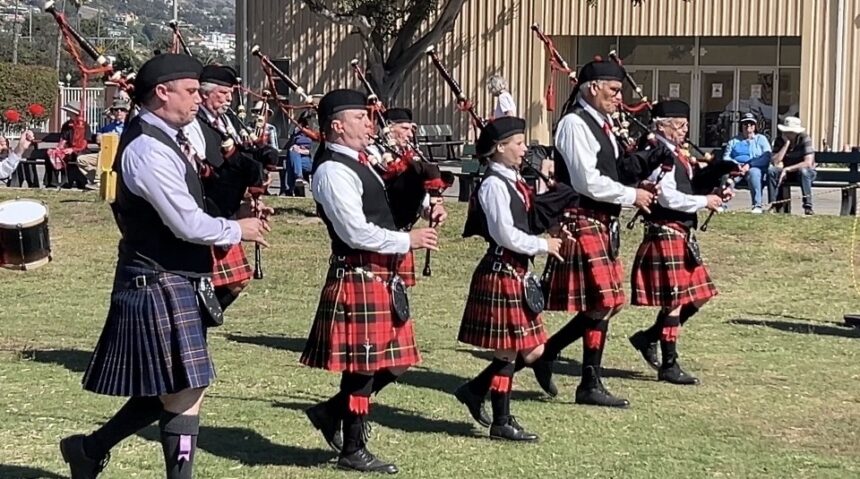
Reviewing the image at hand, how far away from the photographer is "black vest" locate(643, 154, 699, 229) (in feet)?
24.0

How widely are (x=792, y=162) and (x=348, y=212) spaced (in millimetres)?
12049

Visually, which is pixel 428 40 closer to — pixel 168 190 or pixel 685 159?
pixel 685 159

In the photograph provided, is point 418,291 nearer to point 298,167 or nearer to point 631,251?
point 631,251

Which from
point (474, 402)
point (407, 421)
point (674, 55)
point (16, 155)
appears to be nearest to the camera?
point (474, 402)

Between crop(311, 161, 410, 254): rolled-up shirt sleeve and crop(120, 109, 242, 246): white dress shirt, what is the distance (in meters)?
0.77

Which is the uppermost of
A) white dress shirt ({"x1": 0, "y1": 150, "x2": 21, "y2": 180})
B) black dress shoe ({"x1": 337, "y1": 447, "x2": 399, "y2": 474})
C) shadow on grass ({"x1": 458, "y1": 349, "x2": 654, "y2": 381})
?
white dress shirt ({"x1": 0, "y1": 150, "x2": 21, "y2": 180})

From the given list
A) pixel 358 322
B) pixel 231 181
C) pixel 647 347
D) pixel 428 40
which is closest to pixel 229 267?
pixel 231 181

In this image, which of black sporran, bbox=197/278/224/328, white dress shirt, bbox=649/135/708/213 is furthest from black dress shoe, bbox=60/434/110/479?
white dress shirt, bbox=649/135/708/213

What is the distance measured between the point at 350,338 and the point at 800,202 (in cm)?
1277

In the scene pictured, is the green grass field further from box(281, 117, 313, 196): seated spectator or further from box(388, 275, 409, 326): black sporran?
box(281, 117, 313, 196): seated spectator

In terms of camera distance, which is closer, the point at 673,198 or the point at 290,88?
the point at 673,198

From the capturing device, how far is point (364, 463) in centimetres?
546

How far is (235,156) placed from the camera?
19.5 feet

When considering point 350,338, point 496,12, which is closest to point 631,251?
point 350,338
